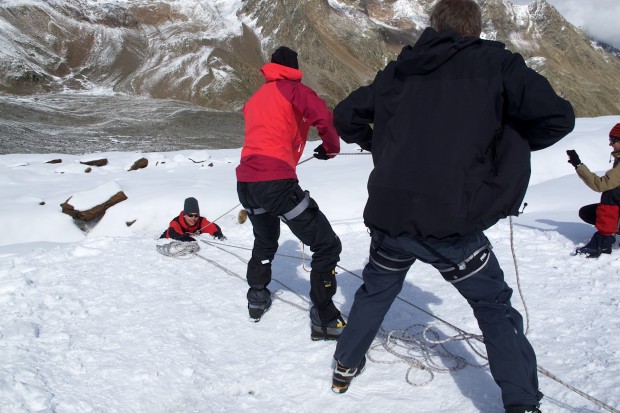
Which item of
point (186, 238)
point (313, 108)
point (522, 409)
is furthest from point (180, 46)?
point (522, 409)

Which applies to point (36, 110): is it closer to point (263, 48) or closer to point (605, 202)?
point (263, 48)

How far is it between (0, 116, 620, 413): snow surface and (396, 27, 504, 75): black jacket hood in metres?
1.65

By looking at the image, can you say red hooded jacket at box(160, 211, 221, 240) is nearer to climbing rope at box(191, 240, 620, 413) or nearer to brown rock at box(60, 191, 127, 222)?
brown rock at box(60, 191, 127, 222)

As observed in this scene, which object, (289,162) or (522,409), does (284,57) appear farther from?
(522,409)

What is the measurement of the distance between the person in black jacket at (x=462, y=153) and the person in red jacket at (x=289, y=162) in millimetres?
856

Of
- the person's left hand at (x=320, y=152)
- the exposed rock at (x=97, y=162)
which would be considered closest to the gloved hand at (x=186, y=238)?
the person's left hand at (x=320, y=152)

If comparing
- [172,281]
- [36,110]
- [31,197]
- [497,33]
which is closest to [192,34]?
[36,110]

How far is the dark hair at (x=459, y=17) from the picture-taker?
2.03m

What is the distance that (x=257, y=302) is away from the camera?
3.49 m

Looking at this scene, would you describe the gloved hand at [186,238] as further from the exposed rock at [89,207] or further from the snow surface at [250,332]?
the exposed rock at [89,207]

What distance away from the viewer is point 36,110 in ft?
127

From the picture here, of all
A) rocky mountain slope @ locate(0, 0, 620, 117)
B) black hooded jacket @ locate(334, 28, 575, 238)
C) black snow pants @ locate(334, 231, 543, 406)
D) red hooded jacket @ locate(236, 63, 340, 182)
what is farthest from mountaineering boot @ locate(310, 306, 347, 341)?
rocky mountain slope @ locate(0, 0, 620, 117)

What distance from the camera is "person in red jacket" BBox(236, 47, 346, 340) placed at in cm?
302

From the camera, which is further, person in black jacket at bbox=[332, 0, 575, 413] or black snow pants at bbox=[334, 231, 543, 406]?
black snow pants at bbox=[334, 231, 543, 406]
